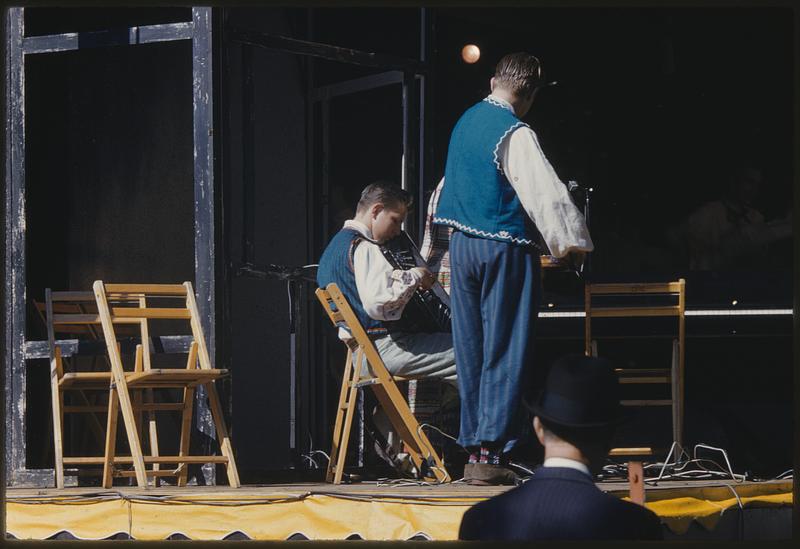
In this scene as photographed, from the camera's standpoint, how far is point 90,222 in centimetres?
715

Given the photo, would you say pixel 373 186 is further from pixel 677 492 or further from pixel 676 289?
pixel 677 492

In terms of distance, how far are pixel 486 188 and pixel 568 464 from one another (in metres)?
2.26

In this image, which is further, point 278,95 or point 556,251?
point 278,95

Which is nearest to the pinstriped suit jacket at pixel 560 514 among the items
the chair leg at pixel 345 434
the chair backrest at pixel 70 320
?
the chair leg at pixel 345 434

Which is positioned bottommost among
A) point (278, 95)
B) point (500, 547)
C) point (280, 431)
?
point (280, 431)

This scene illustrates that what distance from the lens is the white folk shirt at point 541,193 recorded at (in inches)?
205

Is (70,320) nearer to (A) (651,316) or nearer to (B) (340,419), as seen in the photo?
(B) (340,419)

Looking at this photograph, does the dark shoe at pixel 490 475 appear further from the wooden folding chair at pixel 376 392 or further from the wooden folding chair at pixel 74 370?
the wooden folding chair at pixel 74 370

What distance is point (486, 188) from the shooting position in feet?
17.3

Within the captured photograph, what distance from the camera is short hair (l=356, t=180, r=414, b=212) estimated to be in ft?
20.4

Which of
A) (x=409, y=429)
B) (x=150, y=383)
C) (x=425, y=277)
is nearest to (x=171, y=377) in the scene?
(x=150, y=383)

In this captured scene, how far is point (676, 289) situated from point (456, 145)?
5.21ft

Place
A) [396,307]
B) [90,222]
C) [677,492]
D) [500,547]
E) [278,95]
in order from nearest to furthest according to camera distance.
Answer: [500,547]
[677,492]
[396,307]
[90,222]
[278,95]

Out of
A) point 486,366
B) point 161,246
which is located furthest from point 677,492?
point 161,246
